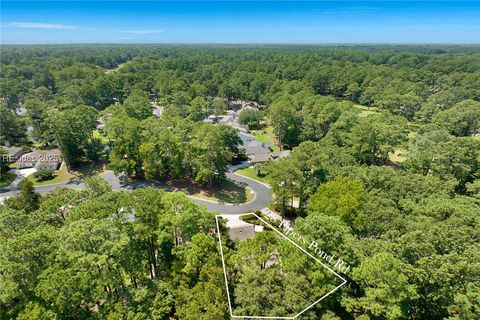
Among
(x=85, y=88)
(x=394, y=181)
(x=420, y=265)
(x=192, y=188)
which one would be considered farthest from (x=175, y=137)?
(x=85, y=88)

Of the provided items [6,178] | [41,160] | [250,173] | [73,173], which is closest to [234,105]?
[250,173]

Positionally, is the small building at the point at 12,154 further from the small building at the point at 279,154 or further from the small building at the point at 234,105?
the small building at the point at 234,105

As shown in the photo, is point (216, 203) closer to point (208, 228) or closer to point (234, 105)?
point (208, 228)

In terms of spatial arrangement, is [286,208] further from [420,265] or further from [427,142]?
[427,142]

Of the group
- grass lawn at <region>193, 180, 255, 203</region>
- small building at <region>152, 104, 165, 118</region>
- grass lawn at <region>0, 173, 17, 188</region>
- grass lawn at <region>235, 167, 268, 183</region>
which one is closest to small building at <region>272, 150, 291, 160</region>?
grass lawn at <region>235, 167, 268, 183</region>

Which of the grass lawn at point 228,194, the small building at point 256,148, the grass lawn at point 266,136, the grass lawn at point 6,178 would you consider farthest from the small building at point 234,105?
the grass lawn at point 6,178

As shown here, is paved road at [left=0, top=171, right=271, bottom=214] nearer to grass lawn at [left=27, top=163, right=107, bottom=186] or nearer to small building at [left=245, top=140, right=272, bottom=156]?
grass lawn at [left=27, top=163, right=107, bottom=186]
